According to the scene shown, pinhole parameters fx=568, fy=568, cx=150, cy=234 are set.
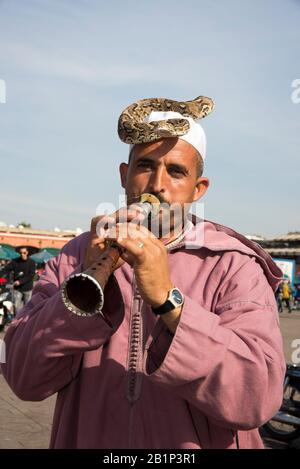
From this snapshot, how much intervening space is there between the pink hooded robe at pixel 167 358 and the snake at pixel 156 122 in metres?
0.39

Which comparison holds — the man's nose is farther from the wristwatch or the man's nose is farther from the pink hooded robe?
the wristwatch

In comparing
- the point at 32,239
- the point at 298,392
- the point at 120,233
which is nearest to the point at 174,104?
the point at 120,233

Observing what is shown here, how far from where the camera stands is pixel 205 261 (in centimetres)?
192

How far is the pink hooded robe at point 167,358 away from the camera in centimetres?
156

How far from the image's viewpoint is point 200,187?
2.15m

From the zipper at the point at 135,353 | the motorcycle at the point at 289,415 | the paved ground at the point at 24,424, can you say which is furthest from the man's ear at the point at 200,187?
the motorcycle at the point at 289,415

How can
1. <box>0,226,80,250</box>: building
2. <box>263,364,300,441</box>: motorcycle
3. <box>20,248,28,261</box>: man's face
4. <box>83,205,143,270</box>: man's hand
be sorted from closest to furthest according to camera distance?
<box>83,205,143,270</box>: man's hand < <box>263,364,300,441</box>: motorcycle < <box>20,248,28,261</box>: man's face < <box>0,226,80,250</box>: building

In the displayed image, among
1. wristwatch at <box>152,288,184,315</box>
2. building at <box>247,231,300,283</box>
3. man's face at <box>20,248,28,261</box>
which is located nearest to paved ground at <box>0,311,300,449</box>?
wristwatch at <box>152,288,184,315</box>

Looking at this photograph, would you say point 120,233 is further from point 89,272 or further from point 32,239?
point 32,239

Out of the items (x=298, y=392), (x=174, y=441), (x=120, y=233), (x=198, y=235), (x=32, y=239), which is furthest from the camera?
(x=32, y=239)

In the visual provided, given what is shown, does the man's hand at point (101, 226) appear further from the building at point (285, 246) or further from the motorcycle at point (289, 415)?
the building at point (285, 246)

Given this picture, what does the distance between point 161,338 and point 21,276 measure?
1127cm

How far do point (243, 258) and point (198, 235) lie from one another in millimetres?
200

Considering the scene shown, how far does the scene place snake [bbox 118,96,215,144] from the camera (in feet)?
6.61
